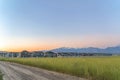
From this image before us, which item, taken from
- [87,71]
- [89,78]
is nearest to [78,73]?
[87,71]

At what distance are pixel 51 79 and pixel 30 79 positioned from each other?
1703 millimetres

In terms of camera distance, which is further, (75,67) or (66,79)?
(75,67)

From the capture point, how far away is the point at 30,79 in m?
25.8

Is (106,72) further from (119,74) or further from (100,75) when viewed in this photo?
(119,74)

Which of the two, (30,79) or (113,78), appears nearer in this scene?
(113,78)

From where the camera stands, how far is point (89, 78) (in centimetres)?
2603

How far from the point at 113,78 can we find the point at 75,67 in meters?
10.5

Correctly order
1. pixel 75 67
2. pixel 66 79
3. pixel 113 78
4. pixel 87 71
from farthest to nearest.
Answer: pixel 75 67, pixel 87 71, pixel 66 79, pixel 113 78

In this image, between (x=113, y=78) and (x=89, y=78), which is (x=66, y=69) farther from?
(x=113, y=78)

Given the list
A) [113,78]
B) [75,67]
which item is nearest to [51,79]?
[113,78]

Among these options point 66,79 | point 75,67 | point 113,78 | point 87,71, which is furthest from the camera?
point 75,67

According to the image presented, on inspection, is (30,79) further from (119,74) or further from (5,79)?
(119,74)

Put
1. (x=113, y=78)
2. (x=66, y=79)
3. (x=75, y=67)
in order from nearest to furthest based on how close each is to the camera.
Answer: (x=113, y=78) < (x=66, y=79) < (x=75, y=67)

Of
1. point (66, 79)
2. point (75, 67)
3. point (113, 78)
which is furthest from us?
point (75, 67)
